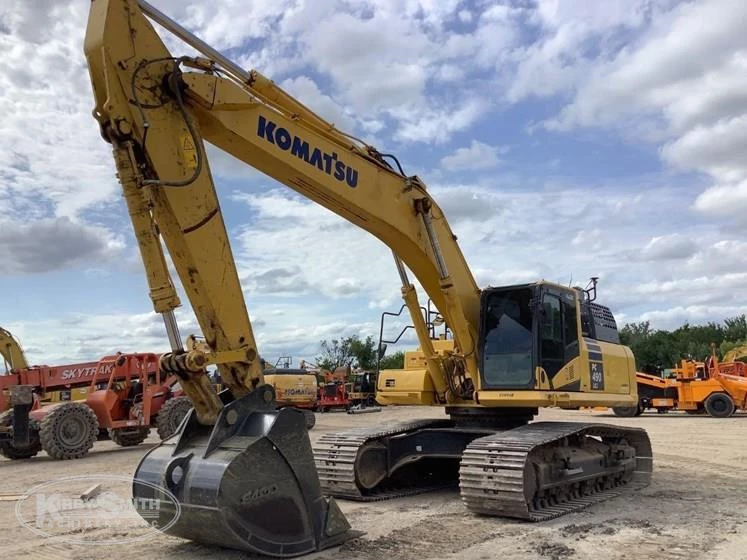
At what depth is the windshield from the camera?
9.10 meters

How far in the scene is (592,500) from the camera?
29.8 ft

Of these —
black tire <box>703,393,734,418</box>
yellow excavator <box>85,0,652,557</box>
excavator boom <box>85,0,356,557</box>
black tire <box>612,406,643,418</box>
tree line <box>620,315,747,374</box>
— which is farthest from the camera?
tree line <box>620,315,747,374</box>

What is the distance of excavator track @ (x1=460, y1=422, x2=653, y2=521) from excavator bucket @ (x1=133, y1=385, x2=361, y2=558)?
2.04 m

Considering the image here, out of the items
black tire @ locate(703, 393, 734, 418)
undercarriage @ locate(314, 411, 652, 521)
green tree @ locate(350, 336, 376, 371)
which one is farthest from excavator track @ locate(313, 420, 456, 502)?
green tree @ locate(350, 336, 376, 371)

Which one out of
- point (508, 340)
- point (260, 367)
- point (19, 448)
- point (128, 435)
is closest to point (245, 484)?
point (260, 367)

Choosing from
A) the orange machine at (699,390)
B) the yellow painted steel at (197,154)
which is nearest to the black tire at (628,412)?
the orange machine at (699,390)

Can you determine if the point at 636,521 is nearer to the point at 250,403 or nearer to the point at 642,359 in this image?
the point at 250,403

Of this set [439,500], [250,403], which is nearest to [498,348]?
[439,500]

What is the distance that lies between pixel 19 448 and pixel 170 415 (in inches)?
120

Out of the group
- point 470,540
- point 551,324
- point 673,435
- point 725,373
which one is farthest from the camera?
point 725,373

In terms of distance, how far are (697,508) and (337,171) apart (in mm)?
5665

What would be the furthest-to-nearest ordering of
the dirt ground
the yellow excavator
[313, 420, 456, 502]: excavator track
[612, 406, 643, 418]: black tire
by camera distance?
[612, 406, 643, 418]: black tire < [313, 420, 456, 502]: excavator track < the dirt ground < the yellow excavator

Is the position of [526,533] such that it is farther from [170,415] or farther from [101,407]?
[101,407]

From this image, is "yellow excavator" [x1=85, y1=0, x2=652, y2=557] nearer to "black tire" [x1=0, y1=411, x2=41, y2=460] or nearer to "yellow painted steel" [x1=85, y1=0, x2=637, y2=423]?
"yellow painted steel" [x1=85, y1=0, x2=637, y2=423]
